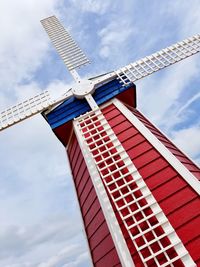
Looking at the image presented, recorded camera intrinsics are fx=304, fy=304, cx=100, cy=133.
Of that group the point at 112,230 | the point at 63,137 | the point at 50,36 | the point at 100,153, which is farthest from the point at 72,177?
the point at 50,36

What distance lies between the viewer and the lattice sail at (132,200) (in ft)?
17.8

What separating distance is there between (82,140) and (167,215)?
3108 millimetres

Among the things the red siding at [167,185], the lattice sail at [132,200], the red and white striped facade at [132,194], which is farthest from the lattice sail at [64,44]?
the red siding at [167,185]

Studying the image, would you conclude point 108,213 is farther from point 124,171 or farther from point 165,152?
point 165,152

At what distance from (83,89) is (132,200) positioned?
3897 millimetres

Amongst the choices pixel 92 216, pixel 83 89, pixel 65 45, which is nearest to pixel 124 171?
pixel 92 216

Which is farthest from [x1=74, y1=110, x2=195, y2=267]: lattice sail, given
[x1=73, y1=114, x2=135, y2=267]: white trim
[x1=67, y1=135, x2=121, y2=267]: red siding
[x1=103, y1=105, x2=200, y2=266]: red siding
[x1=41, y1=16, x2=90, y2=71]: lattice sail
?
[x1=41, y1=16, x2=90, y2=71]: lattice sail

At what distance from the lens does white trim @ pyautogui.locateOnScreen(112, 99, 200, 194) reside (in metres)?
6.21

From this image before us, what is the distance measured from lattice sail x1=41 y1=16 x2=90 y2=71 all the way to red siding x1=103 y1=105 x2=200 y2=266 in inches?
147

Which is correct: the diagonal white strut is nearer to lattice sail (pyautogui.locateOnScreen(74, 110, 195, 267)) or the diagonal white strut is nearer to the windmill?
the windmill

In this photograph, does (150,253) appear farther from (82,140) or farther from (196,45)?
(196,45)

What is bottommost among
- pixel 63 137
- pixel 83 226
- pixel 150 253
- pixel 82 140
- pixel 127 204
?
pixel 150 253

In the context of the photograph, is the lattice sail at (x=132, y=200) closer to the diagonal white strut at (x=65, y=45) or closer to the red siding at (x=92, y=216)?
the red siding at (x=92, y=216)

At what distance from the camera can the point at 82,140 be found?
319 inches
